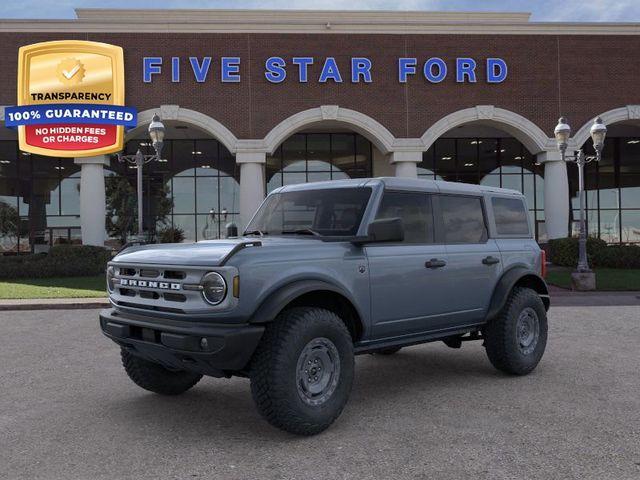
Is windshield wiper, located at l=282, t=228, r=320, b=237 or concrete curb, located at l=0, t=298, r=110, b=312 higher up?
windshield wiper, located at l=282, t=228, r=320, b=237

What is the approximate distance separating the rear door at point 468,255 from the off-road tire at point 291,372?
170cm

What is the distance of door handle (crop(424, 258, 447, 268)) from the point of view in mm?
5380

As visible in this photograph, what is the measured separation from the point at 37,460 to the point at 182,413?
1.31 meters

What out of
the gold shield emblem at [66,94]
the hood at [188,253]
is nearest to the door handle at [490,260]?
the hood at [188,253]

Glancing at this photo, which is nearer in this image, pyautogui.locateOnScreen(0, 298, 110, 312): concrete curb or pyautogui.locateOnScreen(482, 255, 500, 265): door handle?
pyautogui.locateOnScreen(482, 255, 500, 265): door handle

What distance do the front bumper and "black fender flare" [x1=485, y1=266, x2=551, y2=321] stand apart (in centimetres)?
298

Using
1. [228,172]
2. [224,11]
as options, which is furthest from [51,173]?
[224,11]

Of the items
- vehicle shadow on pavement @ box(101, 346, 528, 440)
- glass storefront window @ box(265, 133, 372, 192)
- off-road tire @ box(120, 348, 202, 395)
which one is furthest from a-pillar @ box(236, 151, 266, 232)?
off-road tire @ box(120, 348, 202, 395)

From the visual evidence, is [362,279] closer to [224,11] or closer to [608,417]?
[608,417]

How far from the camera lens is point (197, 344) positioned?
13.4ft

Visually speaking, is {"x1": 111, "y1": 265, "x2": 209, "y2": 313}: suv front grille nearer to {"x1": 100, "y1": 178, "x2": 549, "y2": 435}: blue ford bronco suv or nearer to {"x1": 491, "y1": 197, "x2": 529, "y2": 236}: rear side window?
{"x1": 100, "y1": 178, "x2": 549, "y2": 435}: blue ford bronco suv

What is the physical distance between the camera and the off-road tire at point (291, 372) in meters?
4.16

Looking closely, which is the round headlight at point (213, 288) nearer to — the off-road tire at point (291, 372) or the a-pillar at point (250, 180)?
the off-road tire at point (291, 372)

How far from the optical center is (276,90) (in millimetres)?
23438
